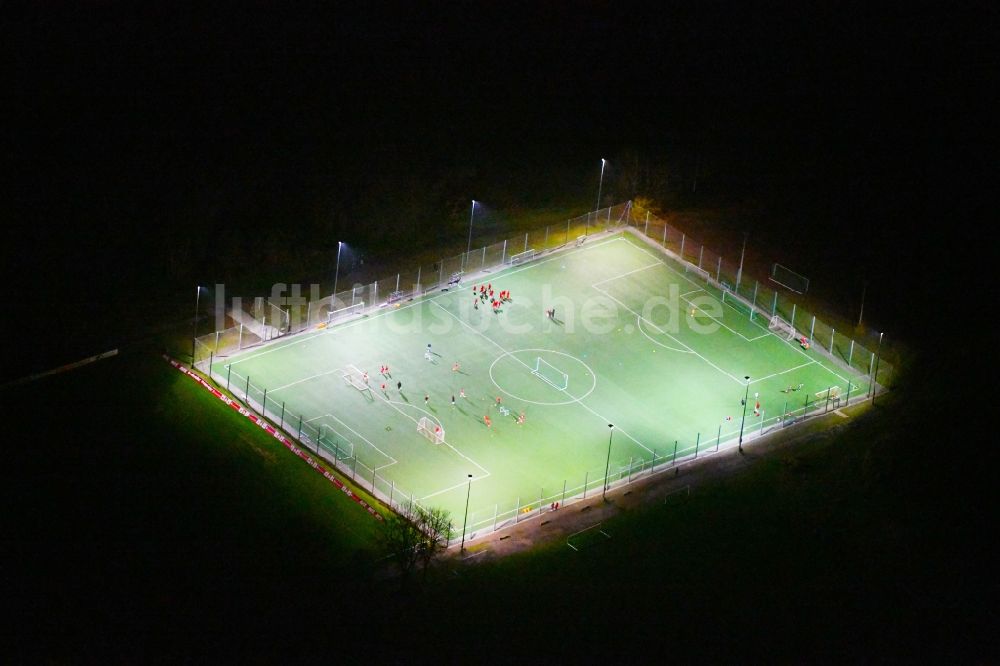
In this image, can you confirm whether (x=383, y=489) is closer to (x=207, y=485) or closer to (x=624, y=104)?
(x=207, y=485)

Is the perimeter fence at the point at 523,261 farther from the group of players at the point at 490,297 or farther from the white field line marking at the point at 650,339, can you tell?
the white field line marking at the point at 650,339

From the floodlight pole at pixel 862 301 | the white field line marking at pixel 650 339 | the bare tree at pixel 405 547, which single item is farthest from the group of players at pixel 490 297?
the bare tree at pixel 405 547

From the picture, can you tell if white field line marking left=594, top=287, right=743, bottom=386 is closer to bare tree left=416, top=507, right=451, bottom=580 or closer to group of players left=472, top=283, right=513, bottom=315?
group of players left=472, top=283, right=513, bottom=315

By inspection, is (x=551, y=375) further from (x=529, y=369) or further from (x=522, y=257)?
(x=522, y=257)

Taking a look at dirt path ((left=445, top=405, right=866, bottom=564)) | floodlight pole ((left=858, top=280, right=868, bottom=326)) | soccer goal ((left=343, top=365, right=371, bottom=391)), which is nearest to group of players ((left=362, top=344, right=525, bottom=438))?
soccer goal ((left=343, top=365, right=371, bottom=391))

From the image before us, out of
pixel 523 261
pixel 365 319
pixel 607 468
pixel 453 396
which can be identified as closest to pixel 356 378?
pixel 453 396
